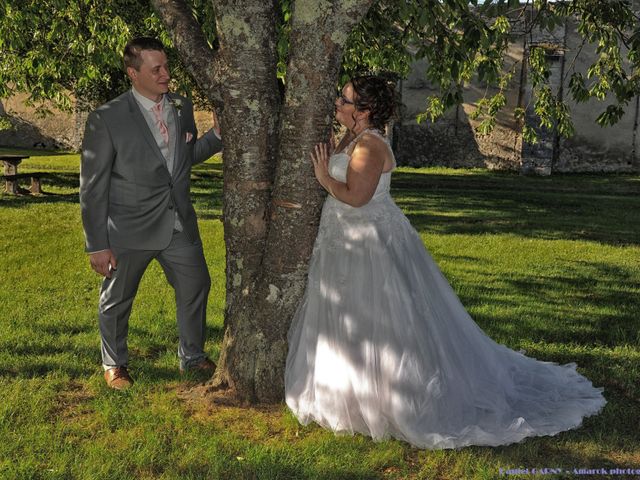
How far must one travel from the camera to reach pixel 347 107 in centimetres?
429

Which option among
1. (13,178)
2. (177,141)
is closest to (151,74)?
(177,141)

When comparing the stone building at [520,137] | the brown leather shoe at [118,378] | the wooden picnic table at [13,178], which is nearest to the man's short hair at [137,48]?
the brown leather shoe at [118,378]

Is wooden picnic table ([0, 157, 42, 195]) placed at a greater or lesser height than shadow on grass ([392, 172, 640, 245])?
greater

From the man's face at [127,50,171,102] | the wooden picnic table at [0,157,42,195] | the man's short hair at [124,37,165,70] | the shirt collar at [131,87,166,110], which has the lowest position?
the wooden picnic table at [0,157,42,195]

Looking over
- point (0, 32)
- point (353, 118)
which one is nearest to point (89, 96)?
point (0, 32)

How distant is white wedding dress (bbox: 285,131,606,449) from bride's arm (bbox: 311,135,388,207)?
5.8 inches

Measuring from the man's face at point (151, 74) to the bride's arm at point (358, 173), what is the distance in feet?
3.76

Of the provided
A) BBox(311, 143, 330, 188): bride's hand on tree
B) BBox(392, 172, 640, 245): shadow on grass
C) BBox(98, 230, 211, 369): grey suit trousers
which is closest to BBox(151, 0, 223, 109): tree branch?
BBox(311, 143, 330, 188): bride's hand on tree

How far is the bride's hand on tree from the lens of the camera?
13.5 feet

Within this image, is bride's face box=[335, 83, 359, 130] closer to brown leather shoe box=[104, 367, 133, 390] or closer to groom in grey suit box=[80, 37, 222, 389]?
groom in grey suit box=[80, 37, 222, 389]

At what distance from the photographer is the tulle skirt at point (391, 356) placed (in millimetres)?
4070

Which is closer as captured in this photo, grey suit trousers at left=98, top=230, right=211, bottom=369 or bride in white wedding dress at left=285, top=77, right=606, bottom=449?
bride in white wedding dress at left=285, top=77, right=606, bottom=449

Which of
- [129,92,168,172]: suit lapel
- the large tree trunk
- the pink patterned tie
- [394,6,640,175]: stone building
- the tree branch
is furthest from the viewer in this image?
[394,6,640,175]: stone building

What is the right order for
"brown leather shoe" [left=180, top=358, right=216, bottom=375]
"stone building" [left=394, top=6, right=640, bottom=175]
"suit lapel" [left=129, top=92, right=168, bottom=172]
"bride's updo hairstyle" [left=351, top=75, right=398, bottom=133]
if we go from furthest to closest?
"stone building" [left=394, top=6, right=640, bottom=175] → "brown leather shoe" [left=180, top=358, right=216, bottom=375] → "suit lapel" [left=129, top=92, right=168, bottom=172] → "bride's updo hairstyle" [left=351, top=75, right=398, bottom=133]
